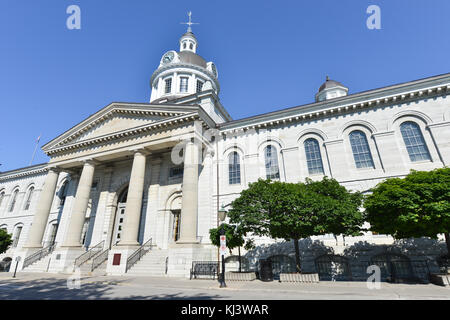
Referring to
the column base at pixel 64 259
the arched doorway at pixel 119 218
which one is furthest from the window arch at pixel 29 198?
the column base at pixel 64 259

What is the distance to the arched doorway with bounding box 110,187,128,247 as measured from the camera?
23212mm

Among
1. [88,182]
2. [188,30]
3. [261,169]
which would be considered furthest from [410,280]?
[188,30]

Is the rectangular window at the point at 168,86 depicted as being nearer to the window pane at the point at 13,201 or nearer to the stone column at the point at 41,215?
the stone column at the point at 41,215

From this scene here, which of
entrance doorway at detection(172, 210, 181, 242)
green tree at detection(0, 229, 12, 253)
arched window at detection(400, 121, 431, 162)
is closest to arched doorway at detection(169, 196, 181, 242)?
entrance doorway at detection(172, 210, 181, 242)

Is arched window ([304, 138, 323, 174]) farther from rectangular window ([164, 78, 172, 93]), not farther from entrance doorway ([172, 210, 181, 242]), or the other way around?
rectangular window ([164, 78, 172, 93])

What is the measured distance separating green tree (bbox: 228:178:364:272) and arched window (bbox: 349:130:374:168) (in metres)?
5.95

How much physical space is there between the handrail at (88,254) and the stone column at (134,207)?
4.27m

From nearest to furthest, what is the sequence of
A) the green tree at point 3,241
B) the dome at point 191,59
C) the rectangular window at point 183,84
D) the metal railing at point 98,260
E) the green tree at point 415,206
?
the green tree at point 415,206 → the metal railing at point 98,260 → the green tree at point 3,241 → the rectangular window at point 183,84 → the dome at point 191,59

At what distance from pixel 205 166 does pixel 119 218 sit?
425 inches

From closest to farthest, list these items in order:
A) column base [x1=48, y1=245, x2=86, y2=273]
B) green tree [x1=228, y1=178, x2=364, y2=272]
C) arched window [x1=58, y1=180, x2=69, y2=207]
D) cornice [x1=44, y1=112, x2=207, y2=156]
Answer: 1. green tree [x1=228, y1=178, x2=364, y2=272]
2. column base [x1=48, y1=245, x2=86, y2=273]
3. cornice [x1=44, y1=112, x2=207, y2=156]
4. arched window [x1=58, y1=180, x2=69, y2=207]

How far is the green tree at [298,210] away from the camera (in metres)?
11.8

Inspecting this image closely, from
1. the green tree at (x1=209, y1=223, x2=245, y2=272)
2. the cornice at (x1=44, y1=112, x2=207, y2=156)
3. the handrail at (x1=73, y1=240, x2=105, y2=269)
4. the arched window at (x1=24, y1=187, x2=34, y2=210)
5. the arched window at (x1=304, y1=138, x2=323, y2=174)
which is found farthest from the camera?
the arched window at (x1=24, y1=187, x2=34, y2=210)

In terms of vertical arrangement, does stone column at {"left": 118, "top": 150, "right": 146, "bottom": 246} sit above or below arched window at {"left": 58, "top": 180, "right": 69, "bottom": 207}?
below
